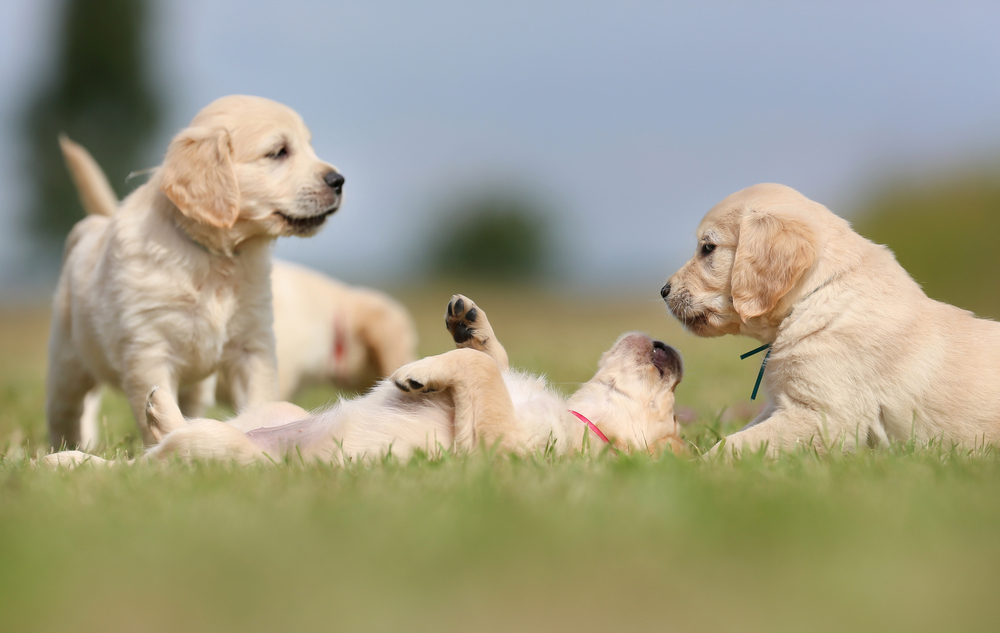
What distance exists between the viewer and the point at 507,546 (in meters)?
1.68

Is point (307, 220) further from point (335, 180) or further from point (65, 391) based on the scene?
point (65, 391)

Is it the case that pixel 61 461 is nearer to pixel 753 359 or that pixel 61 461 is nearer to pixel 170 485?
pixel 170 485

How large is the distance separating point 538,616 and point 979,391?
2.16 metres

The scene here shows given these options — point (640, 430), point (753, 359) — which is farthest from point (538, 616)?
point (753, 359)

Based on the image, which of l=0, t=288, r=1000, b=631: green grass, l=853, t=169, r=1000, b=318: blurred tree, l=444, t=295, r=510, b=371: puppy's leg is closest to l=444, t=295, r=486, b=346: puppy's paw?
l=444, t=295, r=510, b=371: puppy's leg

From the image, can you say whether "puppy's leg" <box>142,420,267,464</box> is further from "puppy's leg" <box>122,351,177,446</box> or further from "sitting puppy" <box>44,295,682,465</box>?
"puppy's leg" <box>122,351,177,446</box>

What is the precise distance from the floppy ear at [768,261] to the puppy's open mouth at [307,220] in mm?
1976

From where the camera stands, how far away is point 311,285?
587 cm

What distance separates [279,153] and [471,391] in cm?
188

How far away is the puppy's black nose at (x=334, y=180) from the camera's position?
392cm

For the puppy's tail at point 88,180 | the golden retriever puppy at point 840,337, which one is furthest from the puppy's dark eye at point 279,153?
the golden retriever puppy at point 840,337

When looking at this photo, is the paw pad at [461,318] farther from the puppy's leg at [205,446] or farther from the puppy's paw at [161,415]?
the puppy's paw at [161,415]

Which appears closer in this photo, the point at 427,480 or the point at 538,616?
the point at 538,616

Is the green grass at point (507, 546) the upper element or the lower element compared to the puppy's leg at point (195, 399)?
upper
